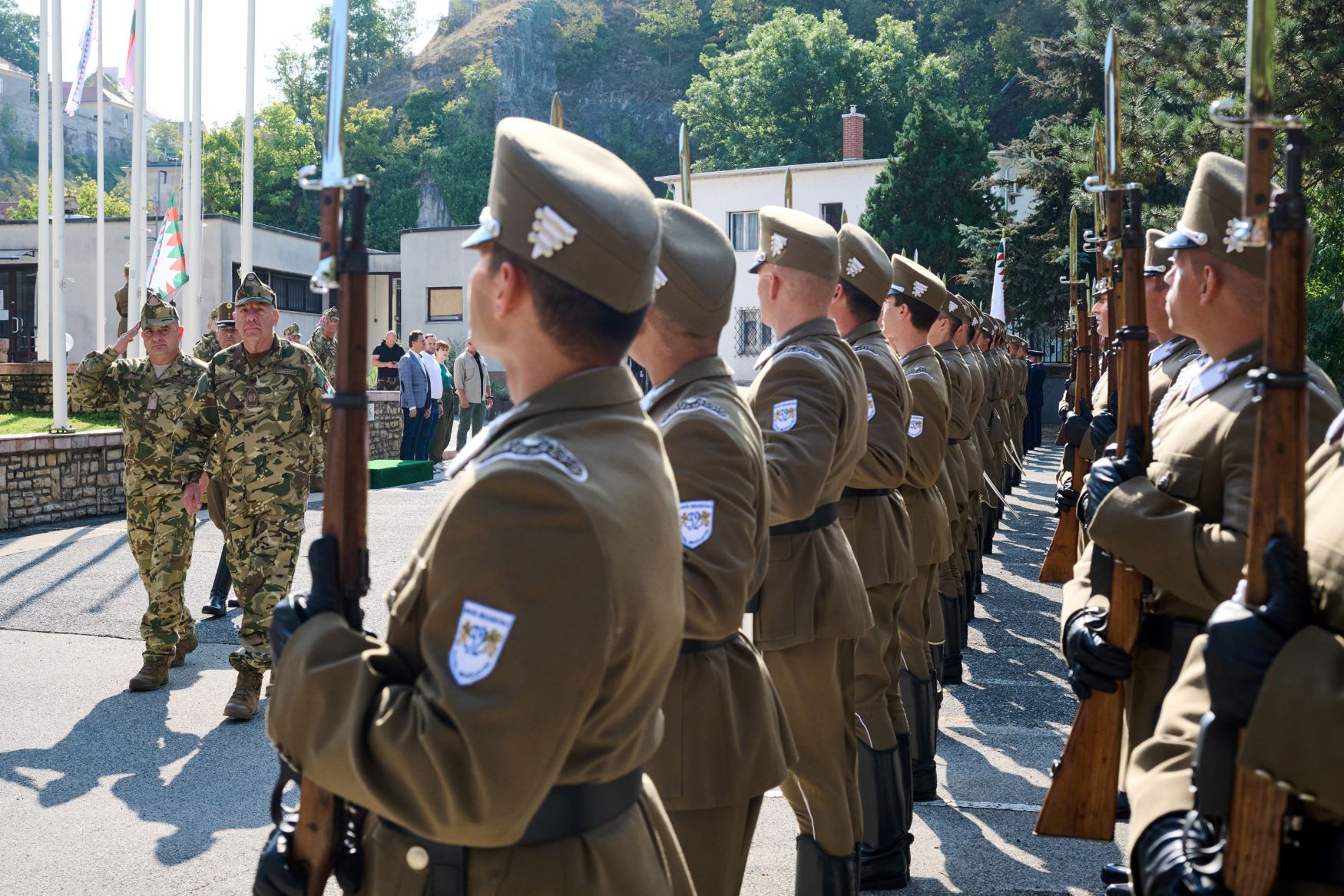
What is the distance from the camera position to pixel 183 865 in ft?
15.6

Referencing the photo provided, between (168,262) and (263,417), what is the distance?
1006cm

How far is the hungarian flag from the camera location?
1586 centimetres

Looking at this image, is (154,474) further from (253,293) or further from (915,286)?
(915,286)

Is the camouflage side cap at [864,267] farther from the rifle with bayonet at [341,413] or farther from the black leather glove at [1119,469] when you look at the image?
the rifle with bayonet at [341,413]

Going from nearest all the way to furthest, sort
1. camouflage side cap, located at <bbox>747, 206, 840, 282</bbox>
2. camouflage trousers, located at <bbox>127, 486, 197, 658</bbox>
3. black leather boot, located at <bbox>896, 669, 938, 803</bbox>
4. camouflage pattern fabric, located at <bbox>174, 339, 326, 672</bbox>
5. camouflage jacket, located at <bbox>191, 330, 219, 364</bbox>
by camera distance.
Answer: camouflage side cap, located at <bbox>747, 206, 840, 282</bbox> → black leather boot, located at <bbox>896, 669, 938, 803</bbox> → camouflage pattern fabric, located at <bbox>174, 339, 326, 672</bbox> → camouflage trousers, located at <bbox>127, 486, 197, 658</bbox> → camouflage jacket, located at <bbox>191, 330, 219, 364</bbox>

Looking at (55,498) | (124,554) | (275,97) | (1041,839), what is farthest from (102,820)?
(275,97)

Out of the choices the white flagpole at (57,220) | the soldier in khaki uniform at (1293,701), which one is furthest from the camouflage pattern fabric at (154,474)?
the white flagpole at (57,220)

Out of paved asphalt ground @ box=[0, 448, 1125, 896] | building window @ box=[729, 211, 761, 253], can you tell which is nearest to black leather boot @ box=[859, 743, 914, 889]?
paved asphalt ground @ box=[0, 448, 1125, 896]

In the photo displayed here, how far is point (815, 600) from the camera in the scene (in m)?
3.83

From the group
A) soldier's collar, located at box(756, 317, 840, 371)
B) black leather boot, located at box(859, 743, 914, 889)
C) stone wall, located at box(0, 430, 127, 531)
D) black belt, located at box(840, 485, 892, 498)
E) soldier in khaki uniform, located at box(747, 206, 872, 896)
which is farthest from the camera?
stone wall, located at box(0, 430, 127, 531)

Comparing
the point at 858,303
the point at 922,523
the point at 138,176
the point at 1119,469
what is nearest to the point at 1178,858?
the point at 1119,469

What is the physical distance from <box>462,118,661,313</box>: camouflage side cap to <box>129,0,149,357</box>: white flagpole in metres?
17.3

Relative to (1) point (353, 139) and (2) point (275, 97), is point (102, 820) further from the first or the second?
(2) point (275, 97)

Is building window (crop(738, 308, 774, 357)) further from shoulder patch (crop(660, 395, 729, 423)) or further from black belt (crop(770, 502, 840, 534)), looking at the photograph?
shoulder patch (crop(660, 395, 729, 423))
